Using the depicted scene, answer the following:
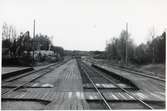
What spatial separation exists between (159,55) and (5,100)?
132 ft

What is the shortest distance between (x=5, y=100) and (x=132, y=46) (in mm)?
68083

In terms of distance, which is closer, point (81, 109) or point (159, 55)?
point (81, 109)

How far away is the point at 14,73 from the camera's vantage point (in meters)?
23.9

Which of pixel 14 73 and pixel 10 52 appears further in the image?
pixel 10 52

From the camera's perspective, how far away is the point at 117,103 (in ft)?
32.9

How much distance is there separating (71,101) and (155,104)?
2917mm

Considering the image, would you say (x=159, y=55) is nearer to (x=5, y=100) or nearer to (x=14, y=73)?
(x=14, y=73)

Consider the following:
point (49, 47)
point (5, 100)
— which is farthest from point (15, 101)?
point (49, 47)

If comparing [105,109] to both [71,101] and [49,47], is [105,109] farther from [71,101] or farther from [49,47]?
[49,47]

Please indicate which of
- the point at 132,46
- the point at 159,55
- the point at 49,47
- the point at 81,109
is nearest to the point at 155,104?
the point at 81,109

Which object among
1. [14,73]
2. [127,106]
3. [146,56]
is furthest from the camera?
[146,56]

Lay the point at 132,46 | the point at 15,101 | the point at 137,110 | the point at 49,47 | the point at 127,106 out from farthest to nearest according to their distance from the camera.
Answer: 1. the point at 49,47
2. the point at 132,46
3. the point at 15,101
4. the point at 127,106
5. the point at 137,110

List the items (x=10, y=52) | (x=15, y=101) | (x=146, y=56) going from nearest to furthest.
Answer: (x=15, y=101)
(x=10, y=52)
(x=146, y=56)

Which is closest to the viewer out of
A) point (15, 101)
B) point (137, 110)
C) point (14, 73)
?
point (137, 110)
